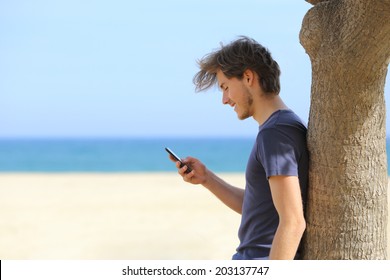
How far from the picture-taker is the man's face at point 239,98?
10.8ft

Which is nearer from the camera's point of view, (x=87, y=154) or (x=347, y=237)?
(x=347, y=237)

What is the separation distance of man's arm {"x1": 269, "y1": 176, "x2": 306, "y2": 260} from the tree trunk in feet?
1.32

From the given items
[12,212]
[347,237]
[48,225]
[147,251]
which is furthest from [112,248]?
[347,237]

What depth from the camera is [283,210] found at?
290cm

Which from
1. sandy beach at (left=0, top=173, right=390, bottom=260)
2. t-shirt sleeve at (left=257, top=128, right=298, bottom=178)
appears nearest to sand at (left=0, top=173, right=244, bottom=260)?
sandy beach at (left=0, top=173, right=390, bottom=260)

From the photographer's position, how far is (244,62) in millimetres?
3311

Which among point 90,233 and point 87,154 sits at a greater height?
point 87,154

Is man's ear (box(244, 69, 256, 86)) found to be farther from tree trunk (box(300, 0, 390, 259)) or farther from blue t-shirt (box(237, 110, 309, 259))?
tree trunk (box(300, 0, 390, 259))

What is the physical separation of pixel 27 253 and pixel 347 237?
265 inches

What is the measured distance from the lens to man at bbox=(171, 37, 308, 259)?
9.62ft

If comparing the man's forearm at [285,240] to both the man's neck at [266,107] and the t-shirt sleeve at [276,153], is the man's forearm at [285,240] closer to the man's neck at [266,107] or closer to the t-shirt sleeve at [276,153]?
the t-shirt sleeve at [276,153]

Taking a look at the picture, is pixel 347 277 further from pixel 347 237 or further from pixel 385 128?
pixel 385 128

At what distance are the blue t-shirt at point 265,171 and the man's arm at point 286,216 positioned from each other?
0.27 feet

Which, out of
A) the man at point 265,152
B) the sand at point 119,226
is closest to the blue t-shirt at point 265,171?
the man at point 265,152
